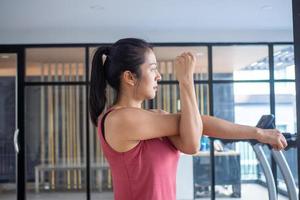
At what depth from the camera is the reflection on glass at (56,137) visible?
5215 mm

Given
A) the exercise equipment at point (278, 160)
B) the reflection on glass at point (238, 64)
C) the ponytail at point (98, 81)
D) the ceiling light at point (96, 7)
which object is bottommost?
the exercise equipment at point (278, 160)

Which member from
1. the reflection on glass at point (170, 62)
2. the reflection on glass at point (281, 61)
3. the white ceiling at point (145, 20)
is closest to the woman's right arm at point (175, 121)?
the white ceiling at point (145, 20)

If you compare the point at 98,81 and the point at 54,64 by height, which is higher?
the point at 54,64

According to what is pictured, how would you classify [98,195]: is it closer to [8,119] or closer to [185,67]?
[8,119]

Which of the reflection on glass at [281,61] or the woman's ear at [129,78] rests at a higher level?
the reflection on glass at [281,61]

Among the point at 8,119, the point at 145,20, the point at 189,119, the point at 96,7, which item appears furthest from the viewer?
the point at 8,119

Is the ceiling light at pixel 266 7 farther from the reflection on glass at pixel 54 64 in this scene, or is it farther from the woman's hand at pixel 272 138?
the woman's hand at pixel 272 138

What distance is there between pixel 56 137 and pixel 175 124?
15.4 feet

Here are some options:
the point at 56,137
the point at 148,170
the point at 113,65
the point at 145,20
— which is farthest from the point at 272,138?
the point at 56,137

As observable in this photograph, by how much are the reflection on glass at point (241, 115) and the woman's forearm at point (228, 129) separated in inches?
178

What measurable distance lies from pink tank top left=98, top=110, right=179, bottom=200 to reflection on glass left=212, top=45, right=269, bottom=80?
456 centimetres

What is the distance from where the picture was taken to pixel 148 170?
2.70 ft

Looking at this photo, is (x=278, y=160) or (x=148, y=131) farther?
(x=278, y=160)

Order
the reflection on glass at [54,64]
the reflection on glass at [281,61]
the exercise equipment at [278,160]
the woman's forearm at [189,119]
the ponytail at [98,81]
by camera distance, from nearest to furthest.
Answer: the woman's forearm at [189,119] < the ponytail at [98,81] < the exercise equipment at [278,160] < the reflection on glass at [54,64] < the reflection on glass at [281,61]
